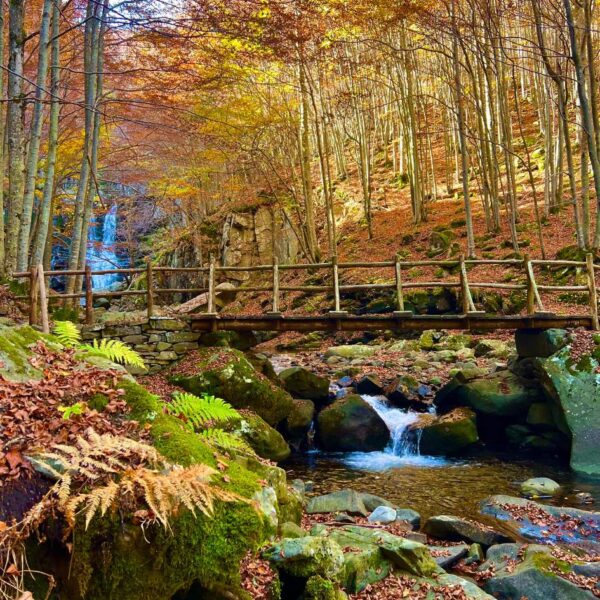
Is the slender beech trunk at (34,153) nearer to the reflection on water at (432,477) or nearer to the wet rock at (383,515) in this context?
the reflection on water at (432,477)

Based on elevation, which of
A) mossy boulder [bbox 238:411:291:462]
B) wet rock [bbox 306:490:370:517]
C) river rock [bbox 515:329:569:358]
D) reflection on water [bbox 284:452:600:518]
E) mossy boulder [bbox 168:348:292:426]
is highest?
river rock [bbox 515:329:569:358]

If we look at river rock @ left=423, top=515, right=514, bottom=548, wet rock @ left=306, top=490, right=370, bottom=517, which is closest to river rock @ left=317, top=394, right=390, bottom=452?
wet rock @ left=306, top=490, right=370, bottom=517

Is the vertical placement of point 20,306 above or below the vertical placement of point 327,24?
below

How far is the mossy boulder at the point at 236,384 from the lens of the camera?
9.09 metres

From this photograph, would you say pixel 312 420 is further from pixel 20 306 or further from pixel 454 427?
pixel 20 306

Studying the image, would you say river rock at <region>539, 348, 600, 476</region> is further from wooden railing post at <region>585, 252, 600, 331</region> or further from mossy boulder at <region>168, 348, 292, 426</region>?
mossy boulder at <region>168, 348, 292, 426</region>

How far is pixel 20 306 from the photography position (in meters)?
8.91

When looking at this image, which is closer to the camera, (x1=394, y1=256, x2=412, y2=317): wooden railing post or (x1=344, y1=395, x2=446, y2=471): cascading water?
(x1=344, y1=395, x2=446, y2=471): cascading water

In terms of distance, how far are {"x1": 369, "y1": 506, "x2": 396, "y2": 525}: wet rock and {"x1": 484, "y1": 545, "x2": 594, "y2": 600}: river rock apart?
1.48 meters

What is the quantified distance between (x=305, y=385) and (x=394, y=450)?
2.24m

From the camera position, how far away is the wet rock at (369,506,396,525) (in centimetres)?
601

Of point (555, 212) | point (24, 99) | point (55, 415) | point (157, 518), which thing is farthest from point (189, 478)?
point (555, 212)

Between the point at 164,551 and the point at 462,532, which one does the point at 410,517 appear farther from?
the point at 164,551

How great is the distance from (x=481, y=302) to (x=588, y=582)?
34.1 feet
